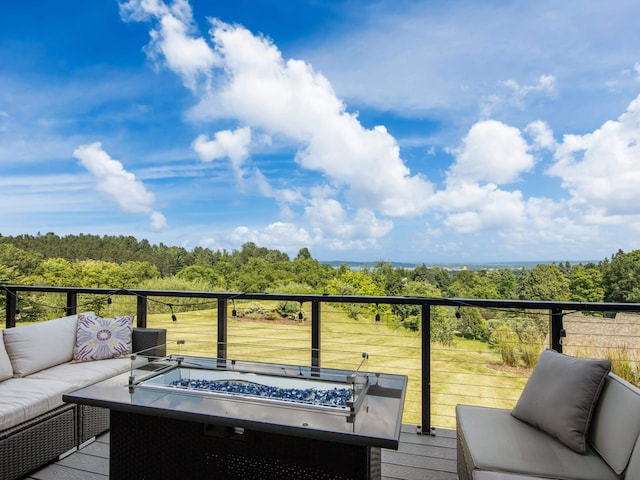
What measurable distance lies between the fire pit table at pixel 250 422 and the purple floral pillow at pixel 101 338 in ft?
4.16

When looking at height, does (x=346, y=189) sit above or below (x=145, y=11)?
below

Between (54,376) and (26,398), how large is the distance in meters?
0.45

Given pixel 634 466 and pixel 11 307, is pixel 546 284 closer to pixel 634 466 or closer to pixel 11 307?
pixel 634 466

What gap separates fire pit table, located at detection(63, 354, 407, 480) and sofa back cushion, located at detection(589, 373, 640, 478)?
0.84m

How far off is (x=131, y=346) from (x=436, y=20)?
5.73m

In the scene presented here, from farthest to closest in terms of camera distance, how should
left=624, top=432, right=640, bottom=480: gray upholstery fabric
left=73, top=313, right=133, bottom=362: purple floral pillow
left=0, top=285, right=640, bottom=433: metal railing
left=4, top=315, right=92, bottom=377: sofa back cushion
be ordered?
left=73, top=313, right=133, bottom=362: purple floral pillow → left=4, top=315, right=92, bottom=377: sofa back cushion → left=0, top=285, right=640, bottom=433: metal railing → left=624, top=432, right=640, bottom=480: gray upholstery fabric

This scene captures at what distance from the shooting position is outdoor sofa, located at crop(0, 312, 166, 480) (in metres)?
2.23

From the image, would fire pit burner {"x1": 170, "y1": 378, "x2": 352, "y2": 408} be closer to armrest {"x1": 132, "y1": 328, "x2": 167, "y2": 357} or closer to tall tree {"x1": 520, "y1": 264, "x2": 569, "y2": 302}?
armrest {"x1": 132, "y1": 328, "x2": 167, "y2": 357}

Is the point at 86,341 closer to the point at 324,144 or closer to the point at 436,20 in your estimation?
the point at 436,20

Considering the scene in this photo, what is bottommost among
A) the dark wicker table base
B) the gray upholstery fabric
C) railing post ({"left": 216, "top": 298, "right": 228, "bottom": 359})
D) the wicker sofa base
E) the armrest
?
the wicker sofa base

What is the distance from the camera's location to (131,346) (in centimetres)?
336

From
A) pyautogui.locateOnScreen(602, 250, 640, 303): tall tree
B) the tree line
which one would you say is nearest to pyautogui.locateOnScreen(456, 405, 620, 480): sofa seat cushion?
the tree line

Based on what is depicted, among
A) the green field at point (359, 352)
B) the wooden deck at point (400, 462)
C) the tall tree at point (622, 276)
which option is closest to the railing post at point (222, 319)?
the green field at point (359, 352)

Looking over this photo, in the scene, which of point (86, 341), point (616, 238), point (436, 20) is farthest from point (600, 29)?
point (86, 341)
